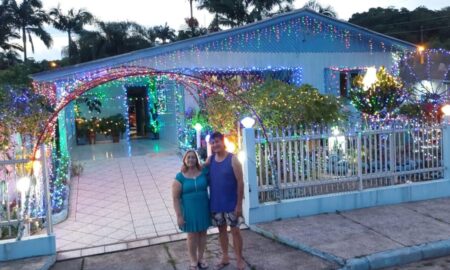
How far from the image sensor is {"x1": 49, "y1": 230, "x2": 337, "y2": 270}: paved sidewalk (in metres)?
5.18

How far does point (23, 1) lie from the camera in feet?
125

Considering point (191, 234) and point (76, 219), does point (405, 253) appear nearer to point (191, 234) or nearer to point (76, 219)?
point (191, 234)

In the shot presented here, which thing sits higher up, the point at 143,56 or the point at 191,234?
the point at 143,56

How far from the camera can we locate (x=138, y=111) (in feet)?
59.2

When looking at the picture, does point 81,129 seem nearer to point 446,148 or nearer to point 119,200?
point 119,200

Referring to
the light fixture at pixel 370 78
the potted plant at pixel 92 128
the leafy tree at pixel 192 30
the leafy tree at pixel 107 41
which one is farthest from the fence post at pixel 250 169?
the leafy tree at pixel 192 30

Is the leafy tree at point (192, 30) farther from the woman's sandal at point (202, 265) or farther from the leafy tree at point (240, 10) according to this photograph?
the woman's sandal at point (202, 265)

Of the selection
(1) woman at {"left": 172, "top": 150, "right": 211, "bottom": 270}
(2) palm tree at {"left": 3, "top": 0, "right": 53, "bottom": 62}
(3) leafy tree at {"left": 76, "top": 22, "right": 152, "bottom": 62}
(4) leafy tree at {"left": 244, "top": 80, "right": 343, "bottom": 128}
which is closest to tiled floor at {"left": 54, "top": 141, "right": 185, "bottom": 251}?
(1) woman at {"left": 172, "top": 150, "right": 211, "bottom": 270}

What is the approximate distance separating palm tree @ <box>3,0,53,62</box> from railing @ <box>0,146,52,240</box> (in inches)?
1414

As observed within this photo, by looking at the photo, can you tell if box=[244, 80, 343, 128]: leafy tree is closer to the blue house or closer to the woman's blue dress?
the woman's blue dress

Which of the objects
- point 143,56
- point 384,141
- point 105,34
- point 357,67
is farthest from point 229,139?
point 105,34

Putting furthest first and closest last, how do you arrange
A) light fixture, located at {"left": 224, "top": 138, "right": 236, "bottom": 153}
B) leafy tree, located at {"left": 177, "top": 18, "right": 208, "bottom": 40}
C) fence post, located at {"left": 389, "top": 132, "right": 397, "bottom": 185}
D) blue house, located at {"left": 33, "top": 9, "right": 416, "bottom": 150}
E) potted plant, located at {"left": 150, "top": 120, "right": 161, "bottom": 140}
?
leafy tree, located at {"left": 177, "top": 18, "right": 208, "bottom": 40}, potted plant, located at {"left": 150, "top": 120, "right": 161, "bottom": 140}, blue house, located at {"left": 33, "top": 9, "right": 416, "bottom": 150}, fence post, located at {"left": 389, "top": 132, "right": 397, "bottom": 185}, light fixture, located at {"left": 224, "top": 138, "right": 236, "bottom": 153}

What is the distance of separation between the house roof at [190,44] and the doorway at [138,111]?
5.18 meters

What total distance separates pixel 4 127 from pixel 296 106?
541 centimetres
